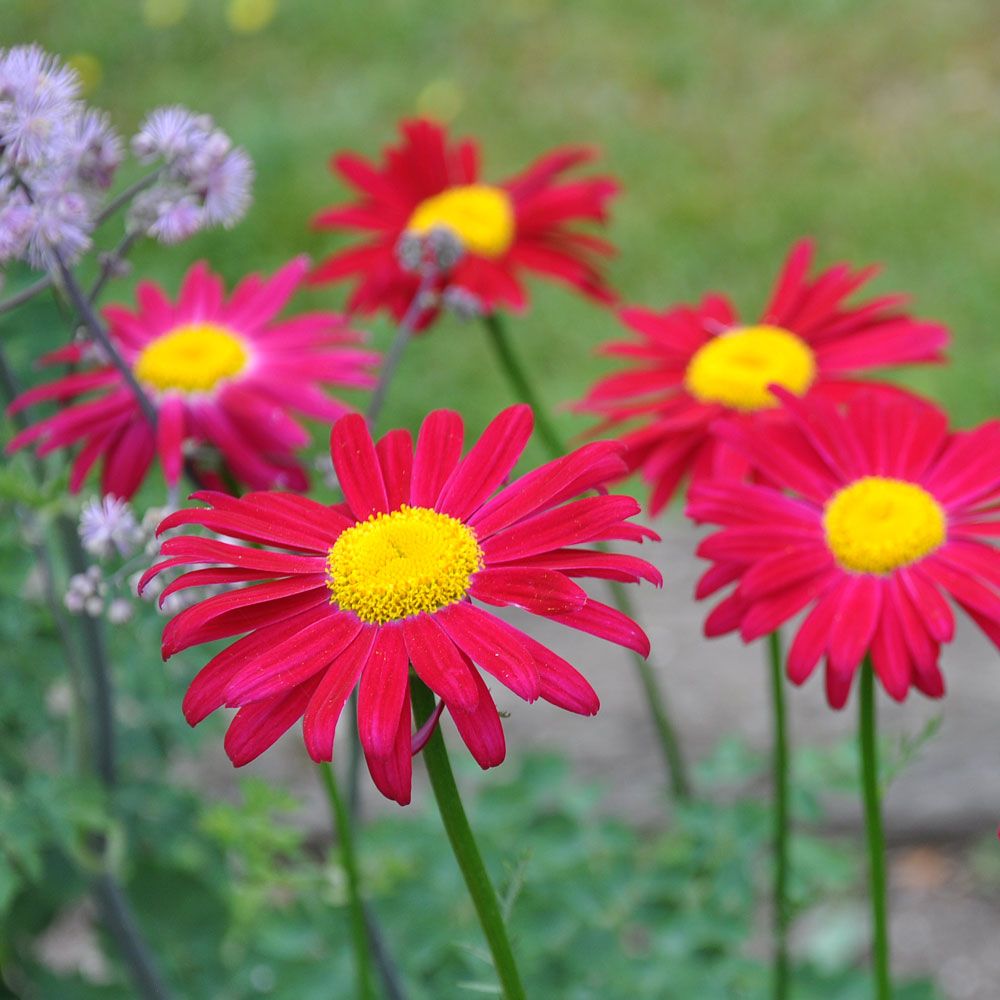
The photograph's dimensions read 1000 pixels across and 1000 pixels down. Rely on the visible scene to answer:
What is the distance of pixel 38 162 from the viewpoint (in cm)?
80

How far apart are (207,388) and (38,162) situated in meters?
0.26

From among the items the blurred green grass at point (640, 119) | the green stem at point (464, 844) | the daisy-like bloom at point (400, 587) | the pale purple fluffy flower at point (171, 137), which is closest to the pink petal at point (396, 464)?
the daisy-like bloom at point (400, 587)

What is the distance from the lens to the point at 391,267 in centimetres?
139

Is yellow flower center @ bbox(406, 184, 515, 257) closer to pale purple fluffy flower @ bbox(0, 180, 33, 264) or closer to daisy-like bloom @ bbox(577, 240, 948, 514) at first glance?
daisy-like bloom @ bbox(577, 240, 948, 514)

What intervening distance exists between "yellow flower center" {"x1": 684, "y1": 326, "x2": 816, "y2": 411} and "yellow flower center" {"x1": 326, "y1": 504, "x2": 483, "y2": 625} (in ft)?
1.20

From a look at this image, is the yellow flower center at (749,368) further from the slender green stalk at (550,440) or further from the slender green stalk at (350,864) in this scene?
the slender green stalk at (350,864)

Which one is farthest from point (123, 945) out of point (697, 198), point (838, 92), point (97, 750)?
point (838, 92)

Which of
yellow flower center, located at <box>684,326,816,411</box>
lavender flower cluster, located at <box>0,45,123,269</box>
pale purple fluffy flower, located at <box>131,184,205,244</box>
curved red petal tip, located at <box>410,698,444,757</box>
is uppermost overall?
yellow flower center, located at <box>684,326,816,411</box>

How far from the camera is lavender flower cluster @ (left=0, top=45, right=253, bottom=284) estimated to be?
79 cm

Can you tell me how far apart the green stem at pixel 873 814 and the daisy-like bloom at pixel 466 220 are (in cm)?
64

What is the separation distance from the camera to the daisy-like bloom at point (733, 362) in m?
1.00

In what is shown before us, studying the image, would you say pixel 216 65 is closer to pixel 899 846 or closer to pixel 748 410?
pixel 899 846

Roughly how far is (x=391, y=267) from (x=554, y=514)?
0.73m

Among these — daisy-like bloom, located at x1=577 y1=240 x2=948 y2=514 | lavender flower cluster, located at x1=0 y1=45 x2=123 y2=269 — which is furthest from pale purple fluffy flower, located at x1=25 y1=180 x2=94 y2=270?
daisy-like bloom, located at x1=577 y1=240 x2=948 y2=514
